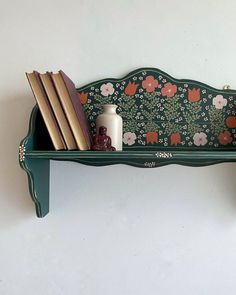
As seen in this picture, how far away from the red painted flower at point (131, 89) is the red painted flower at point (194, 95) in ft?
0.53

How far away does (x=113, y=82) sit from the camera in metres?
1.11

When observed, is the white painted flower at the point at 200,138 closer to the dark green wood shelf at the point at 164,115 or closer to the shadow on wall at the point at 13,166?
the dark green wood shelf at the point at 164,115

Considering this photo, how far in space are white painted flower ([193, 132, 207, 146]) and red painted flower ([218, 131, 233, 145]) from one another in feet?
0.14

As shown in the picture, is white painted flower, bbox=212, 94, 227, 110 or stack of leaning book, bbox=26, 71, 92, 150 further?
white painted flower, bbox=212, 94, 227, 110

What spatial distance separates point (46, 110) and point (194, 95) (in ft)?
1.44

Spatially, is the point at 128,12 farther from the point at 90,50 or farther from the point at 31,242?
the point at 31,242

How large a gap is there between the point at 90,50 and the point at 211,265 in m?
0.75

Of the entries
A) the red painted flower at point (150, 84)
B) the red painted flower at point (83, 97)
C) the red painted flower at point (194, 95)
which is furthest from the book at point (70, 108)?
the red painted flower at point (194, 95)

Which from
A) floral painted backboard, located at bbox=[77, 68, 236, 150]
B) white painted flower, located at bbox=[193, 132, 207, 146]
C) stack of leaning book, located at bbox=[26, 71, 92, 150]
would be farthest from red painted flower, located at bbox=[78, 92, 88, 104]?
white painted flower, located at bbox=[193, 132, 207, 146]

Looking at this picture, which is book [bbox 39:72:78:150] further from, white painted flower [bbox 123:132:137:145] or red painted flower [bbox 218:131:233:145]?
red painted flower [bbox 218:131:233:145]

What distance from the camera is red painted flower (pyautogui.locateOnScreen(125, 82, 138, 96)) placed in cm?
110

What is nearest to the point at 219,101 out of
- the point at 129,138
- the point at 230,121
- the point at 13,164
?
the point at 230,121

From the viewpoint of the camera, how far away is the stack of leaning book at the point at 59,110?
0.96 meters

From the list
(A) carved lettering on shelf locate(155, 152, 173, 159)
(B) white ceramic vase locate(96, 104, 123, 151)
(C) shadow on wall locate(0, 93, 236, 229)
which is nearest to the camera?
(A) carved lettering on shelf locate(155, 152, 173, 159)
